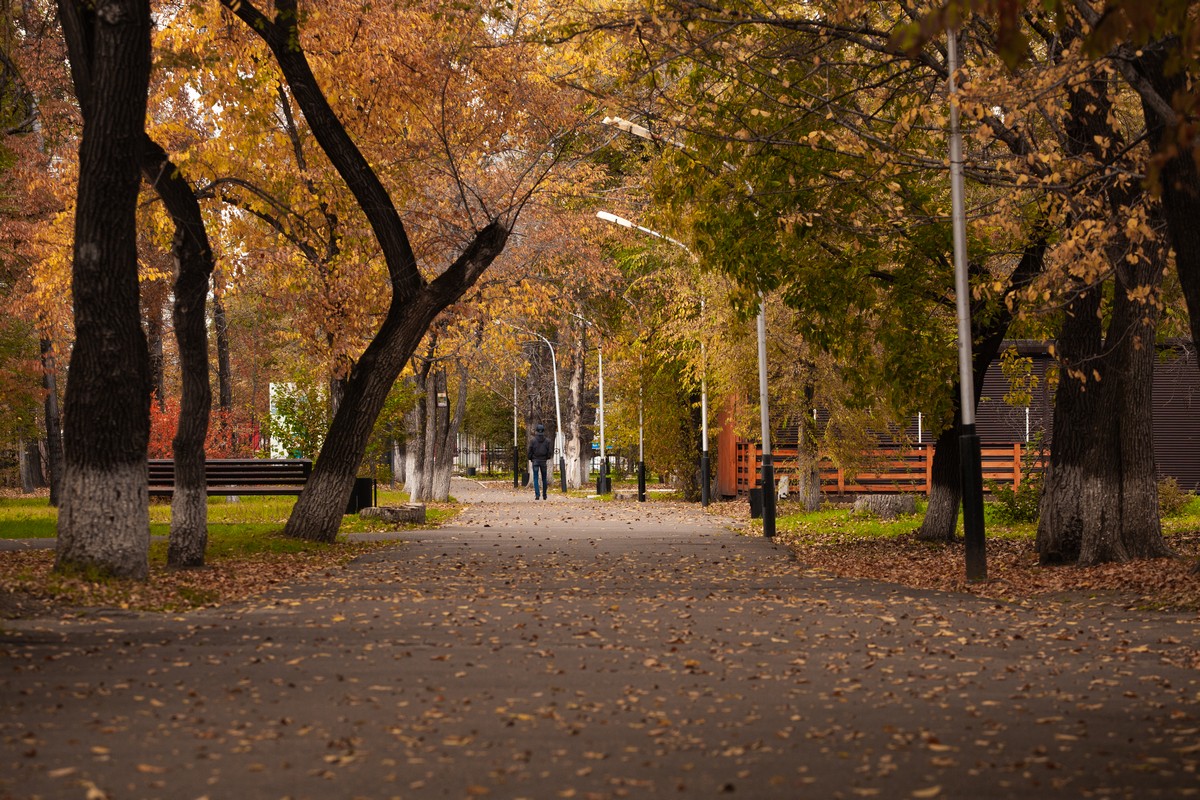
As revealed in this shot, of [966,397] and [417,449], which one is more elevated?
[966,397]

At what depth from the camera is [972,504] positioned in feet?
51.5

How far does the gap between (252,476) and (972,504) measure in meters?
15.3

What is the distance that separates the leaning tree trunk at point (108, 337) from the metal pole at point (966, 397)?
8259 mm

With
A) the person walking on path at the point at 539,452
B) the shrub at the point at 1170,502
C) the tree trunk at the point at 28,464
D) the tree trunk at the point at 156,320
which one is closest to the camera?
the shrub at the point at 1170,502

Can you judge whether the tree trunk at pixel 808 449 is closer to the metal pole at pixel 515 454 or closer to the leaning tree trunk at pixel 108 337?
the leaning tree trunk at pixel 108 337

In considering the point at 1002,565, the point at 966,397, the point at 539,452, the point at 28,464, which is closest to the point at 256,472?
the point at 1002,565

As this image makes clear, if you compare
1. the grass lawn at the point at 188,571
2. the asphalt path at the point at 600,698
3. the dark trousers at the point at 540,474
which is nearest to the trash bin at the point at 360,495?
the grass lawn at the point at 188,571

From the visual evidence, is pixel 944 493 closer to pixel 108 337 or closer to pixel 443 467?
pixel 108 337

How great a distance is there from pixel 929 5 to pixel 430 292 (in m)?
8.04

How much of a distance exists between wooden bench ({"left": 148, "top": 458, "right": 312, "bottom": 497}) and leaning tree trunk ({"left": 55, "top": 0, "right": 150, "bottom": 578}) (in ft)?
38.7

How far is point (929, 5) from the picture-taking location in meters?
16.4

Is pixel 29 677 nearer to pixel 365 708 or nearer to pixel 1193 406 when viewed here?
pixel 365 708

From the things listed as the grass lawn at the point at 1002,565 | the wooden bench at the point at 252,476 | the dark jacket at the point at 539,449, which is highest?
the dark jacket at the point at 539,449

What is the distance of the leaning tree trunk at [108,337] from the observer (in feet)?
47.4
